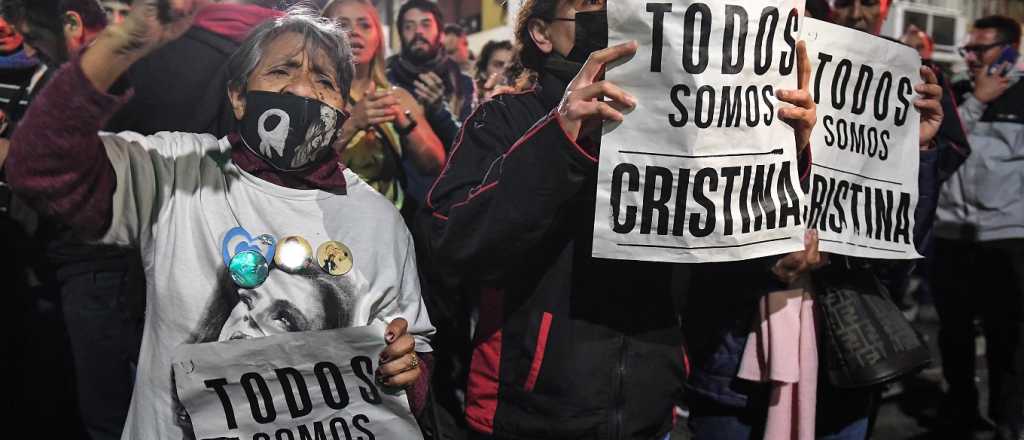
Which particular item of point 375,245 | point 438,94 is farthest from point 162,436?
point 438,94

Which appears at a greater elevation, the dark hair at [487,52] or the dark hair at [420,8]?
the dark hair at [420,8]

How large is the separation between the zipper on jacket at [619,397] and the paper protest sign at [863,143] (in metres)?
0.75

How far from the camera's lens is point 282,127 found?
1977mm

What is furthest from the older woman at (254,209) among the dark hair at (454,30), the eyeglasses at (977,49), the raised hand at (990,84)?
the eyeglasses at (977,49)

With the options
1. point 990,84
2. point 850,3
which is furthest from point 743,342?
point 990,84

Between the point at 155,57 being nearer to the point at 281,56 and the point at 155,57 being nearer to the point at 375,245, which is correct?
the point at 281,56

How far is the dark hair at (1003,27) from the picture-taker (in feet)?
16.2

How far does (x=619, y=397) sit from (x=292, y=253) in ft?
2.90

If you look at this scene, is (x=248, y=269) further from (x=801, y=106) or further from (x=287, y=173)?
(x=801, y=106)

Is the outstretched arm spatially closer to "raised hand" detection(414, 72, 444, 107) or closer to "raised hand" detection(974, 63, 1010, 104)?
"raised hand" detection(414, 72, 444, 107)

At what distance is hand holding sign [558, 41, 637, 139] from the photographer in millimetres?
1856

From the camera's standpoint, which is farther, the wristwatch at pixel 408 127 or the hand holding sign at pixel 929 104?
the wristwatch at pixel 408 127

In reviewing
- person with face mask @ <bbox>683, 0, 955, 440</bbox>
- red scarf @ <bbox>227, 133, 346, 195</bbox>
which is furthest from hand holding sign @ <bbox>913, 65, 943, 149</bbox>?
red scarf @ <bbox>227, 133, 346, 195</bbox>

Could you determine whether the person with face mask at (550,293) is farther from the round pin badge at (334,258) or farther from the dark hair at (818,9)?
the dark hair at (818,9)
